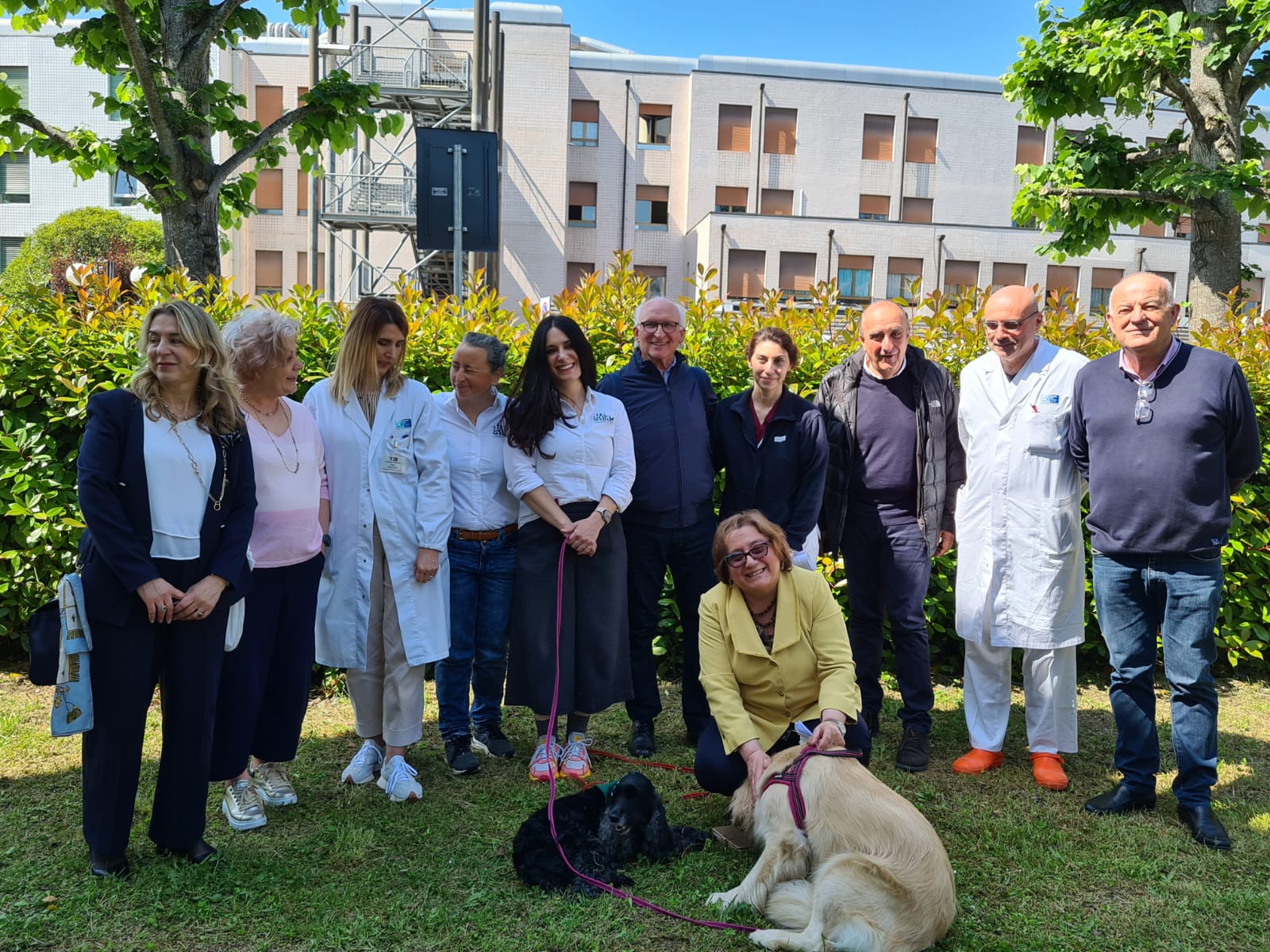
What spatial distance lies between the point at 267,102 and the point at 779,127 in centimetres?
1747

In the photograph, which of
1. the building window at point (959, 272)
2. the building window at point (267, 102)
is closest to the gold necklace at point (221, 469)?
the building window at point (959, 272)

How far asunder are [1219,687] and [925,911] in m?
4.50

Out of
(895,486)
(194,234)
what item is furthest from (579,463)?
(194,234)

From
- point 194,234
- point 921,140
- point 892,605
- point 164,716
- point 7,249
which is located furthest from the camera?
point 921,140

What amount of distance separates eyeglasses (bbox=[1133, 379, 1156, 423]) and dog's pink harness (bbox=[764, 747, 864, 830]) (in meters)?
1.85

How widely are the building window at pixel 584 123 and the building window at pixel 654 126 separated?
1565 mm

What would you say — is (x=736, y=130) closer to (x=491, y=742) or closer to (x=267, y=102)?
(x=267, y=102)

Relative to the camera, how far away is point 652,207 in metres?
32.7

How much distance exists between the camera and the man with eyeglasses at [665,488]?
452 cm

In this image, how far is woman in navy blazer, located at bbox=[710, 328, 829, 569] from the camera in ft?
14.5

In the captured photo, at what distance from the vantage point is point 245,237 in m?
30.7

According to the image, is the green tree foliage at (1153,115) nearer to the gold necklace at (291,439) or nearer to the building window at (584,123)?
the gold necklace at (291,439)

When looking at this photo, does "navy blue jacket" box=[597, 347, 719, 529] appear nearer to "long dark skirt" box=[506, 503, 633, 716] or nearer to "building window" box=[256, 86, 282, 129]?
"long dark skirt" box=[506, 503, 633, 716]

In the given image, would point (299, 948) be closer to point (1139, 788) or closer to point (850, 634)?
point (850, 634)
